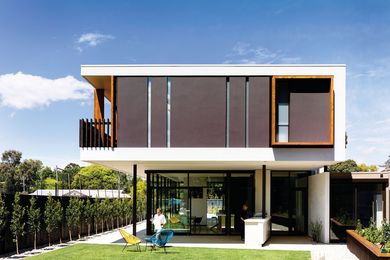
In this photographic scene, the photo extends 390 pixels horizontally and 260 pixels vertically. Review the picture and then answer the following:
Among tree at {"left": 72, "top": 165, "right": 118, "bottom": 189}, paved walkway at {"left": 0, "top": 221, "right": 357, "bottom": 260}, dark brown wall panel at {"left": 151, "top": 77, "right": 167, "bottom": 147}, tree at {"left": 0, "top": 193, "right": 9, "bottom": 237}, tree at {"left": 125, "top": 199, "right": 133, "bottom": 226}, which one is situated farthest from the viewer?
tree at {"left": 72, "top": 165, "right": 118, "bottom": 189}

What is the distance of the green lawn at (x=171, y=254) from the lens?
51.1 ft

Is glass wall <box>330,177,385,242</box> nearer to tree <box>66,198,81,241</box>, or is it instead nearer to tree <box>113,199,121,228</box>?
tree <box>66,198,81,241</box>

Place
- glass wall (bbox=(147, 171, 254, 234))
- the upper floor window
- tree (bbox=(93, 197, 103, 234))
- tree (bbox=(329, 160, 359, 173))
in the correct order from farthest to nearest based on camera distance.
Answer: tree (bbox=(329, 160, 359, 173)) → tree (bbox=(93, 197, 103, 234)) → glass wall (bbox=(147, 171, 254, 234)) → the upper floor window

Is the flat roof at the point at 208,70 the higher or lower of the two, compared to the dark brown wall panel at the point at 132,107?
higher

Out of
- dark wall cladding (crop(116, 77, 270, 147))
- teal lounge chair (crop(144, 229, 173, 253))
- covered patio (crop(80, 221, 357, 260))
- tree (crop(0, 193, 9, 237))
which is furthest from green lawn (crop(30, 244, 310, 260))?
dark wall cladding (crop(116, 77, 270, 147))

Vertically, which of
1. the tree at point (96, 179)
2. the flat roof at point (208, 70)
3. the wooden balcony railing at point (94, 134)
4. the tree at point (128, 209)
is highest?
the flat roof at point (208, 70)

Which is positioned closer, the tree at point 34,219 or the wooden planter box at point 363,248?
the wooden planter box at point 363,248

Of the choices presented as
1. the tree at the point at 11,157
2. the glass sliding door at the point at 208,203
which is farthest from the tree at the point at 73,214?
the tree at the point at 11,157

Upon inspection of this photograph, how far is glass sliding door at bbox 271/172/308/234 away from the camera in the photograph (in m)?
23.4

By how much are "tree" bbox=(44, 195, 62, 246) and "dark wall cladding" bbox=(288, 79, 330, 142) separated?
31.5 ft

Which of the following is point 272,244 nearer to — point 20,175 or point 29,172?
point 20,175

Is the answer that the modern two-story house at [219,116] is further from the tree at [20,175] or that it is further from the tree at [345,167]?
the tree at [20,175]

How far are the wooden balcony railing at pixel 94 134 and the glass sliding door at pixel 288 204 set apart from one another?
29.0 ft

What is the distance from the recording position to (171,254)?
16219mm
